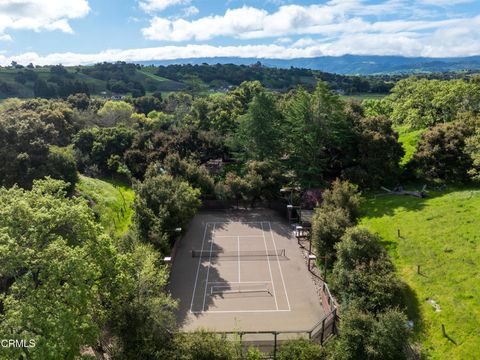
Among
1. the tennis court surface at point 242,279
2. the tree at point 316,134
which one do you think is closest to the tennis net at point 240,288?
the tennis court surface at point 242,279

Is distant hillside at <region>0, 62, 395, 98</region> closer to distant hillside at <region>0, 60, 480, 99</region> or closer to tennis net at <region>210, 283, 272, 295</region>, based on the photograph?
distant hillside at <region>0, 60, 480, 99</region>

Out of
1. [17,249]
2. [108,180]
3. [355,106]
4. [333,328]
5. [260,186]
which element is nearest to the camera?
[17,249]

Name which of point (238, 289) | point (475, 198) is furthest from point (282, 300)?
point (475, 198)

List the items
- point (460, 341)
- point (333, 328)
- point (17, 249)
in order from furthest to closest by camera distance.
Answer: point (333, 328) → point (460, 341) → point (17, 249)

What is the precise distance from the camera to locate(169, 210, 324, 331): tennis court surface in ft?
70.4

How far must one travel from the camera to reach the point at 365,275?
1947 cm

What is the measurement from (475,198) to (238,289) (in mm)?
21793

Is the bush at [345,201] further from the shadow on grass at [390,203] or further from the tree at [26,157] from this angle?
the tree at [26,157]

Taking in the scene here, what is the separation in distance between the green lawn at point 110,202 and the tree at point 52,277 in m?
14.3

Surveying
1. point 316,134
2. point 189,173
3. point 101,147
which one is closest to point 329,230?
point 316,134

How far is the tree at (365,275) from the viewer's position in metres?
18.4

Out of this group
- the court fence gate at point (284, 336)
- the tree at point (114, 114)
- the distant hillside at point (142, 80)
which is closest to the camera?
the court fence gate at point (284, 336)

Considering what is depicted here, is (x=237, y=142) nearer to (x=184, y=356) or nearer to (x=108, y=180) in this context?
(x=108, y=180)

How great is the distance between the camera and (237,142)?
43.7 meters
